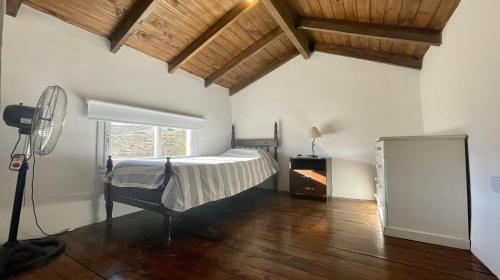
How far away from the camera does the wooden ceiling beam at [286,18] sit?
254 centimetres

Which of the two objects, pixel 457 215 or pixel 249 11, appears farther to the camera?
pixel 249 11

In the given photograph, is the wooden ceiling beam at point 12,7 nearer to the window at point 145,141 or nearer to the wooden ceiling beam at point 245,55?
the window at point 145,141

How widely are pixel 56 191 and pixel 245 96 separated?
133 inches

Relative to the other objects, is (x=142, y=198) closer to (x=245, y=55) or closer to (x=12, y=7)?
(x=12, y=7)

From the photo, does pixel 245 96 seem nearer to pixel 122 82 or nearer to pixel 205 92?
pixel 205 92

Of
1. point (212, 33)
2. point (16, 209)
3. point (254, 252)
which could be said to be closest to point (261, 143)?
point (212, 33)

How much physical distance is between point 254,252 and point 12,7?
9.80 feet

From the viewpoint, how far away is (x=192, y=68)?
12.6 ft

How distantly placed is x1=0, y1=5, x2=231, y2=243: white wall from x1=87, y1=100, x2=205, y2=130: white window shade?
0.12 m

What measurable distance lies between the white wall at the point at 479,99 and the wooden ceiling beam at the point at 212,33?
6.48ft

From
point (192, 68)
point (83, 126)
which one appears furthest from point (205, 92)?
point (83, 126)

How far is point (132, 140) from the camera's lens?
10.3 ft

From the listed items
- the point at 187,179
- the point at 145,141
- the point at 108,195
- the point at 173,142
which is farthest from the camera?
the point at 173,142

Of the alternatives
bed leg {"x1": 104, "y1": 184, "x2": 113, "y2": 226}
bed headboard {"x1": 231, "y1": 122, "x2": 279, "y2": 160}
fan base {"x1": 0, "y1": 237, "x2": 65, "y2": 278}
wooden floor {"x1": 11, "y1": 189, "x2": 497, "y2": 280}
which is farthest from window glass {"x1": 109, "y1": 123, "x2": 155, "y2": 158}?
bed headboard {"x1": 231, "y1": 122, "x2": 279, "y2": 160}
